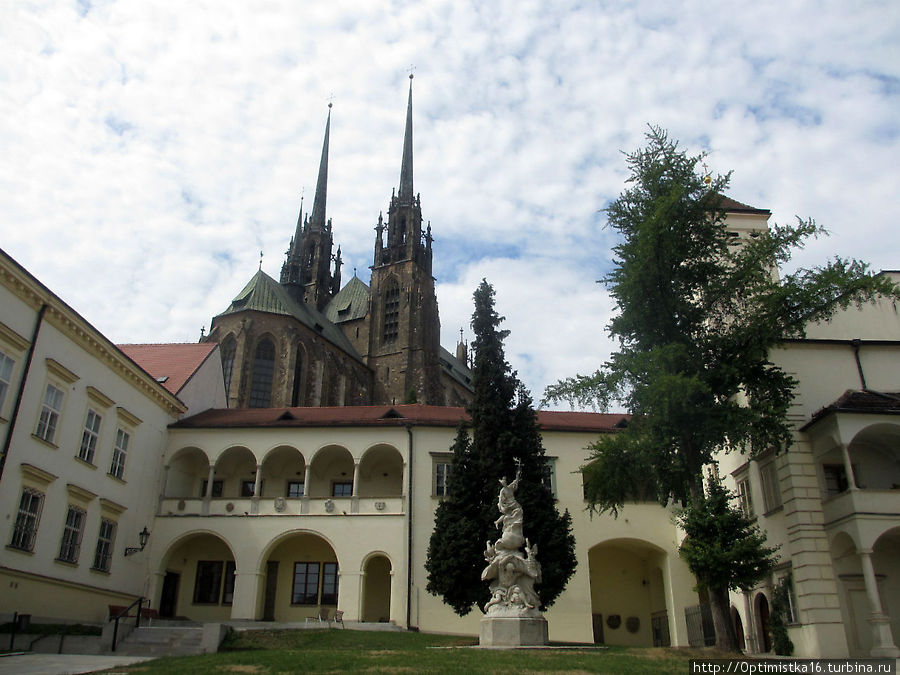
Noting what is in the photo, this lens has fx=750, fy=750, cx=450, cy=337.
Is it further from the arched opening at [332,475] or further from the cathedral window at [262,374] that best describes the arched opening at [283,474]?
the cathedral window at [262,374]

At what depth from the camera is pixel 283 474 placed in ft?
109

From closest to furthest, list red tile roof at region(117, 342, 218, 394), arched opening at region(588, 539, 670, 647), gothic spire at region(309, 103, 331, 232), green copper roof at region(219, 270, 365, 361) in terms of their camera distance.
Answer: arched opening at region(588, 539, 670, 647), red tile roof at region(117, 342, 218, 394), green copper roof at region(219, 270, 365, 361), gothic spire at region(309, 103, 331, 232)

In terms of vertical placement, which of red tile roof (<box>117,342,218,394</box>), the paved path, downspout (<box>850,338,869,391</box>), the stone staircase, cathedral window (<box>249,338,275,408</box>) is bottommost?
the paved path

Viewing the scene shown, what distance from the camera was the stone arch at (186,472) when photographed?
104 feet

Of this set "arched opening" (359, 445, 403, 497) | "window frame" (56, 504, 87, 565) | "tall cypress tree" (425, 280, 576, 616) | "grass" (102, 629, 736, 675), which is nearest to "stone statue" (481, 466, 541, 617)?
"grass" (102, 629, 736, 675)

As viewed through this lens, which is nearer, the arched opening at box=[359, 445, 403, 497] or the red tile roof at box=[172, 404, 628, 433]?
the red tile roof at box=[172, 404, 628, 433]

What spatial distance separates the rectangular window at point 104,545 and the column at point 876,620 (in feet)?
78.3

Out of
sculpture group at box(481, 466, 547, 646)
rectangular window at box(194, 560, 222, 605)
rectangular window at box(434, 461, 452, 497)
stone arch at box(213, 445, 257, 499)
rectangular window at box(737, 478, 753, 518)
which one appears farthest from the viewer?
stone arch at box(213, 445, 257, 499)

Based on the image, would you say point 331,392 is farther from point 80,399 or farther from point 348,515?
point 80,399

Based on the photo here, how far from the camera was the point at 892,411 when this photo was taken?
812 inches

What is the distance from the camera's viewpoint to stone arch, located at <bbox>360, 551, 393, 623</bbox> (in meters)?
30.6

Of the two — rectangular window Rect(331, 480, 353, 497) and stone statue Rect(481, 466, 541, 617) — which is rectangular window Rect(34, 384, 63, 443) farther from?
stone statue Rect(481, 466, 541, 617)

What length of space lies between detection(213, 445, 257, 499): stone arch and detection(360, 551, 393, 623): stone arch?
672 centimetres

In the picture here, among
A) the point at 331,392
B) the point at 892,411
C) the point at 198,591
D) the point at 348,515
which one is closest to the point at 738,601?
the point at 892,411
